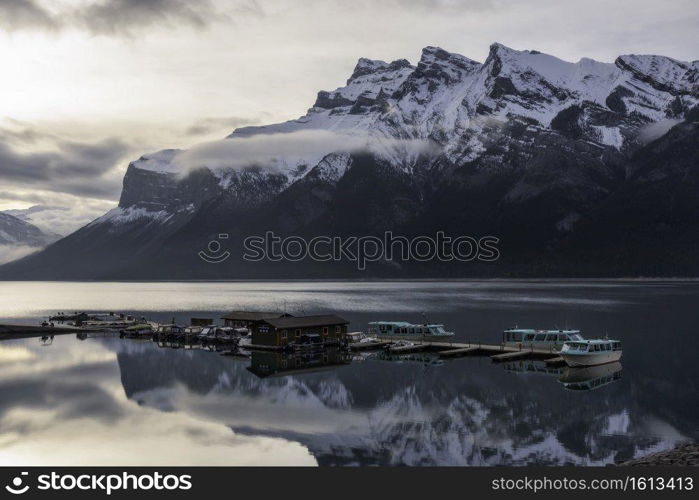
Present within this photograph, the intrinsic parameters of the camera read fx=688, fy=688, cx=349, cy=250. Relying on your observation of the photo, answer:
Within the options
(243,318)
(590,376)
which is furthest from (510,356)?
(243,318)

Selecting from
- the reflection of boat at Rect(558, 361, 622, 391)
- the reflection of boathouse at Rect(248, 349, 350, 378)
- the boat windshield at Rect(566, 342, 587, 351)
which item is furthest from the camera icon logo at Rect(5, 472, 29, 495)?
the boat windshield at Rect(566, 342, 587, 351)

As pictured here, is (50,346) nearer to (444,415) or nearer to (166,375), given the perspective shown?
(166,375)

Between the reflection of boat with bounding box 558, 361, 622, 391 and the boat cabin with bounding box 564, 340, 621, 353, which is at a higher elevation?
the boat cabin with bounding box 564, 340, 621, 353

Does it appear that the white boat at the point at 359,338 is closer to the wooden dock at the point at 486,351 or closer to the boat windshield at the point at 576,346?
the wooden dock at the point at 486,351

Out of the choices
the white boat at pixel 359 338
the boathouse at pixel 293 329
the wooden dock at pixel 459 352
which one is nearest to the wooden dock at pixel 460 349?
the wooden dock at pixel 459 352

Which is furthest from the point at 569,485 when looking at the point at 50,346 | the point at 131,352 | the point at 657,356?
the point at 50,346

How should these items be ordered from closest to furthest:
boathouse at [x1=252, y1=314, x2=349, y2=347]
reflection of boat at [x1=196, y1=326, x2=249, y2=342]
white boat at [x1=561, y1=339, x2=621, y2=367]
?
1. white boat at [x1=561, y1=339, x2=621, y2=367]
2. boathouse at [x1=252, y1=314, x2=349, y2=347]
3. reflection of boat at [x1=196, y1=326, x2=249, y2=342]

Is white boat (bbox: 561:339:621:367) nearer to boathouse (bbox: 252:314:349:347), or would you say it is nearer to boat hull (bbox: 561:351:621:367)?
boat hull (bbox: 561:351:621:367)

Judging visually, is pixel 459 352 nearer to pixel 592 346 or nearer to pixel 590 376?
pixel 592 346
